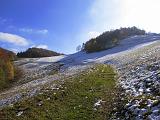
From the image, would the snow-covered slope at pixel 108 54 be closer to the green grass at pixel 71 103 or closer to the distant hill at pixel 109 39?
the distant hill at pixel 109 39

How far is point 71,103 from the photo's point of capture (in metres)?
28.0

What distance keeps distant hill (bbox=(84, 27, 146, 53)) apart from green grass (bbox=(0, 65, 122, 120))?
6331 cm

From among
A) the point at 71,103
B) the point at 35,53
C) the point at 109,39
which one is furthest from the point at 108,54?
the point at 35,53

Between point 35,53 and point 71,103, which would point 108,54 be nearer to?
point 71,103

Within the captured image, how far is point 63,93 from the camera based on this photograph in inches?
1243

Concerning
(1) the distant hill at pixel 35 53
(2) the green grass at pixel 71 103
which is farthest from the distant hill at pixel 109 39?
(2) the green grass at pixel 71 103

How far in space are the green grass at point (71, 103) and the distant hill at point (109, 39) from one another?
208 ft

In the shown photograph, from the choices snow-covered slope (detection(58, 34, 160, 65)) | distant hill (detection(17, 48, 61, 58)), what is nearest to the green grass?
snow-covered slope (detection(58, 34, 160, 65))

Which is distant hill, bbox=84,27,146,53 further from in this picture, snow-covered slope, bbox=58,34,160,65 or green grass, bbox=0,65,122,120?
green grass, bbox=0,65,122,120

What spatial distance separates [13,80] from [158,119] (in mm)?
50483

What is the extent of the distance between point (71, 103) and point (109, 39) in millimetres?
78032

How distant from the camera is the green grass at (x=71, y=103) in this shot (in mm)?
24984

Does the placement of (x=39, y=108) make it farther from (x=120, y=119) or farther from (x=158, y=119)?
(x=158, y=119)

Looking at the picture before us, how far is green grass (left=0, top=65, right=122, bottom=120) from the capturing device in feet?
82.0
